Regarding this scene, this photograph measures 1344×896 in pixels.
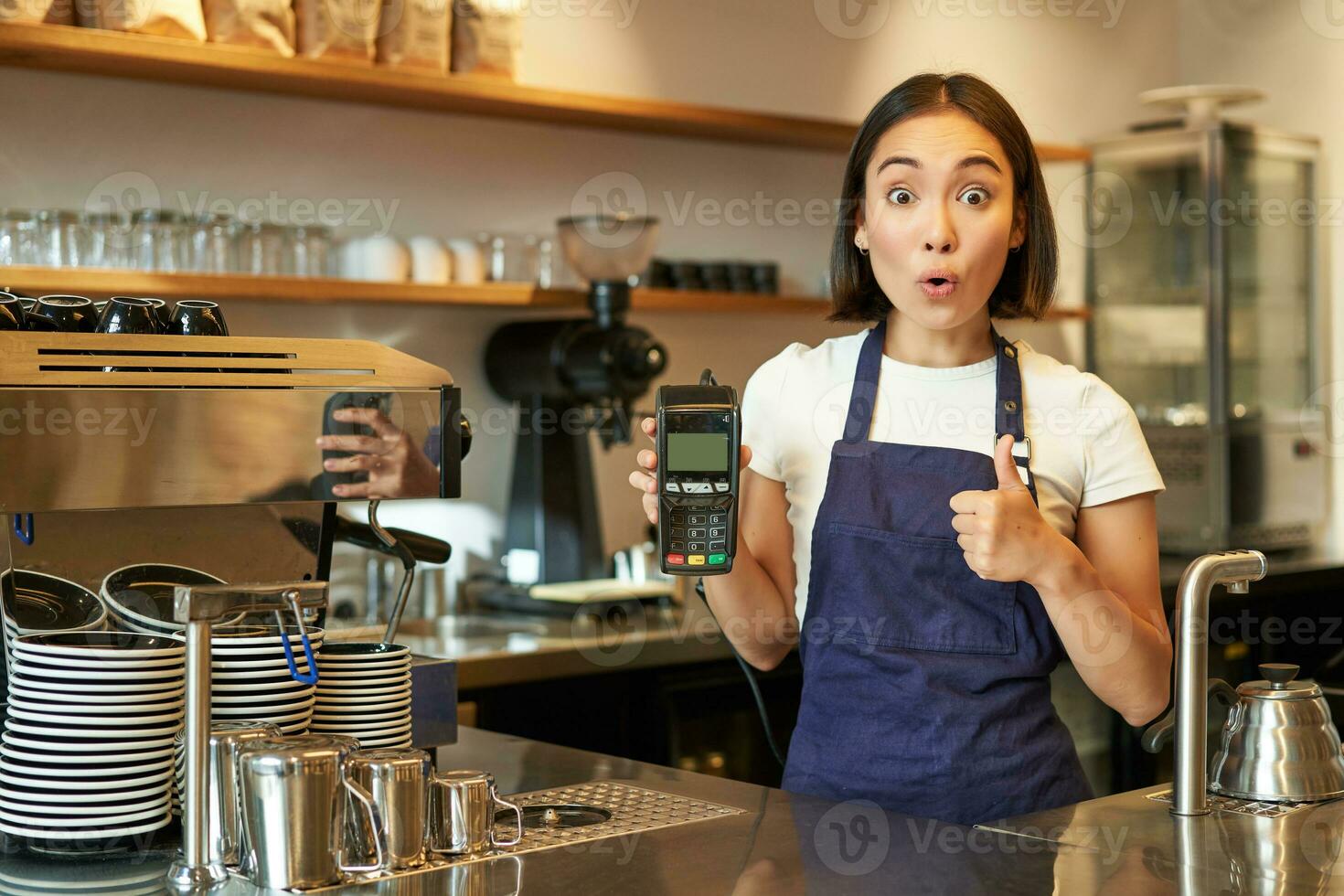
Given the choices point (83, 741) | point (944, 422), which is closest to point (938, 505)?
→ point (944, 422)

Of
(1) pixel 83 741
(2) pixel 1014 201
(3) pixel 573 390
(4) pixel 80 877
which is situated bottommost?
(4) pixel 80 877

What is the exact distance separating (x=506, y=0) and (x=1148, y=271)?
2132 mm

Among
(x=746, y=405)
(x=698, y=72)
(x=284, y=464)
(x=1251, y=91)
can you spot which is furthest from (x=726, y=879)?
(x=1251, y=91)

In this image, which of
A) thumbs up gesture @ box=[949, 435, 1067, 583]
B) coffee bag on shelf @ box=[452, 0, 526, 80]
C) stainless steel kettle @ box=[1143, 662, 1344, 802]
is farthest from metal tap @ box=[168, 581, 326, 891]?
coffee bag on shelf @ box=[452, 0, 526, 80]

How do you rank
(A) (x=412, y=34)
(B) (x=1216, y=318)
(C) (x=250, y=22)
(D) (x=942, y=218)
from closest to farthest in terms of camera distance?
(D) (x=942, y=218)
(C) (x=250, y=22)
(A) (x=412, y=34)
(B) (x=1216, y=318)

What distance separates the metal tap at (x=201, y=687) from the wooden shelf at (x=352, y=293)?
147 cm

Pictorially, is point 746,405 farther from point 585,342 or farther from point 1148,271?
point 1148,271

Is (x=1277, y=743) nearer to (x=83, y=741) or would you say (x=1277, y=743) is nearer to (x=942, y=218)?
(x=942, y=218)

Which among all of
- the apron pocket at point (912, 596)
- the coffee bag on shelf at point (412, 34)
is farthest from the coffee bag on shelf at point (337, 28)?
the apron pocket at point (912, 596)

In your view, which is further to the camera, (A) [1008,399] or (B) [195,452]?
(A) [1008,399]

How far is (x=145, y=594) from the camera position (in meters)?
1.51

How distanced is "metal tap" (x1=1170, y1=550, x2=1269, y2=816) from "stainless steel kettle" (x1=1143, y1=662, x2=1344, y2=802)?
47mm

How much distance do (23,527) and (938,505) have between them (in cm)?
94

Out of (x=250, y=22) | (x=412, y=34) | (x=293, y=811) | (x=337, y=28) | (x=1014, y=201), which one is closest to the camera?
(x=293, y=811)
